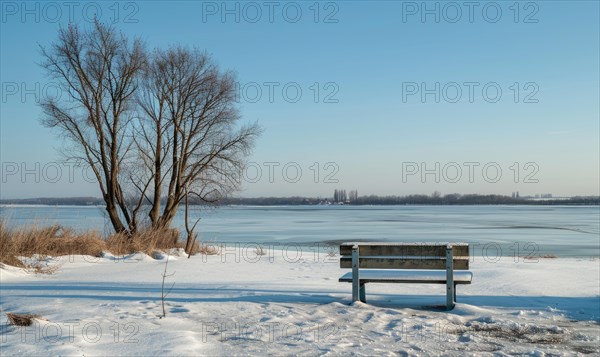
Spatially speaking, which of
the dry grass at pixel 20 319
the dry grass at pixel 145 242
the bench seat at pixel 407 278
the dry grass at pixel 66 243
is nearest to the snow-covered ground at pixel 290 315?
the dry grass at pixel 20 319

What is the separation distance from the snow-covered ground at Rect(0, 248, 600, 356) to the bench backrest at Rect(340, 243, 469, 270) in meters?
0.57

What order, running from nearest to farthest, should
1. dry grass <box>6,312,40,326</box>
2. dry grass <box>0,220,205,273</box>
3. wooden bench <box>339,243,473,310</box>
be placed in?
dry grass <box>6,312,40,326</box> → wooden bench <box>339,243,473,310</box> → dry grass <box>0,220,205,273</box>

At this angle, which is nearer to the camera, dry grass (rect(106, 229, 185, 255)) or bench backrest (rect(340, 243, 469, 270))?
bench backrest (rect(340, 243, 469, 270))

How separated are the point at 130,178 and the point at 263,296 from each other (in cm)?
1174

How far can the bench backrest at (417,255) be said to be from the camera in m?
7.75

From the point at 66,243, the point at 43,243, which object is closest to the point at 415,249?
the point at 43,243

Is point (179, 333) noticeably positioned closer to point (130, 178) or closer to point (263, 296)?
point (263, 296)

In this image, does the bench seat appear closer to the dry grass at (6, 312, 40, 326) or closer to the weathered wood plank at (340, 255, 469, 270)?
the weathered wood plank at (340, 255, 469, 270)

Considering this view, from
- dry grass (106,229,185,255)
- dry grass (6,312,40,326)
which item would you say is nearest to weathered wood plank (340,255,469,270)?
dry grass (6,312,40,326)

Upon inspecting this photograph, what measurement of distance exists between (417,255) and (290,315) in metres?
1.95

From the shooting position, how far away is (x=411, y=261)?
777cm

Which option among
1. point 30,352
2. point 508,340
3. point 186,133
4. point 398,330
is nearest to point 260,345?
point 398,330

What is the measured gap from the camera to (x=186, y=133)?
19.0 m

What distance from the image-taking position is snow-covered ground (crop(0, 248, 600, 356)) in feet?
18.5
